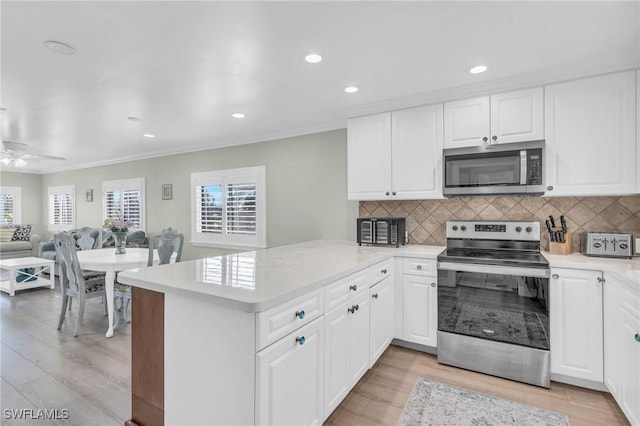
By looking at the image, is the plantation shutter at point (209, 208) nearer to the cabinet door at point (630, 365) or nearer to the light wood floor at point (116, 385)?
the light wood floor at point (116, 385)

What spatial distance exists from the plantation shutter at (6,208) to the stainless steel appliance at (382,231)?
30.2 feet

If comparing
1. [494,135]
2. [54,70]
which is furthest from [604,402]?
[54,70]

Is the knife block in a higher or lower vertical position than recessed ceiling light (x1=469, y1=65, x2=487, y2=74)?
lower

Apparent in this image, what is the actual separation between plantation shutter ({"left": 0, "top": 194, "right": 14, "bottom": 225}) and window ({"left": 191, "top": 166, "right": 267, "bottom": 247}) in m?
6.02

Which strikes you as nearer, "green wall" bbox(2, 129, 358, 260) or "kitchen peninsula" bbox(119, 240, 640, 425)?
"kitchen peninsula" bbox(119, 240, 640, 425)

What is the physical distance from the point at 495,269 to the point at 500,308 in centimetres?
31

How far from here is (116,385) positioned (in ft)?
7.63

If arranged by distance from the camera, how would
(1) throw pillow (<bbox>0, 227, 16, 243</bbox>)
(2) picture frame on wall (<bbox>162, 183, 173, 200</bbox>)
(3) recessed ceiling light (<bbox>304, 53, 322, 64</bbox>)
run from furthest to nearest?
1. (1) throw pillow (<bbox>0, 227, 16, 243</bbox>)
2. (2) picture frame on wall (<bbox>162, 183, 173, 200</bbox>)
3. (3) recessed ceiling light (<bbox>304, 53, 322, 64</bbox>)

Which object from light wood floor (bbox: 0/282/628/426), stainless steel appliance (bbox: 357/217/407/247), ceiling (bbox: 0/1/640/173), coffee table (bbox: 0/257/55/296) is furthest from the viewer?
coffee table (bbox: 0/257/55/296)

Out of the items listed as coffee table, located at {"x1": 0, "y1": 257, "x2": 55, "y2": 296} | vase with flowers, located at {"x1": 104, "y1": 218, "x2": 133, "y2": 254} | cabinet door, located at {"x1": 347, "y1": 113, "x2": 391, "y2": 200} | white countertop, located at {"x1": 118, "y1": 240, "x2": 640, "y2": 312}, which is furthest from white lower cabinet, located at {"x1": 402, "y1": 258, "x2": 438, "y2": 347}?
coffee table, located at {"x1": 0, "y1": 257, "x2": 55, "y2": 296}

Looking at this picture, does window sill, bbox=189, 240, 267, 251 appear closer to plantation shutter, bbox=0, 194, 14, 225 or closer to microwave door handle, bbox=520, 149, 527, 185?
microwave door handle, bbox=520, 149, 527, 185

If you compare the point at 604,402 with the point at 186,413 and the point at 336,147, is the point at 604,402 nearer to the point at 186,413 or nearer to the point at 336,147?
the point at 186,413

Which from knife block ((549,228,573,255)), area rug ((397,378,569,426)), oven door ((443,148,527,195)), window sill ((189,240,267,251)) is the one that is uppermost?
oven door ((443,148,527,195))

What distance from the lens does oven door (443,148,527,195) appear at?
254cm
